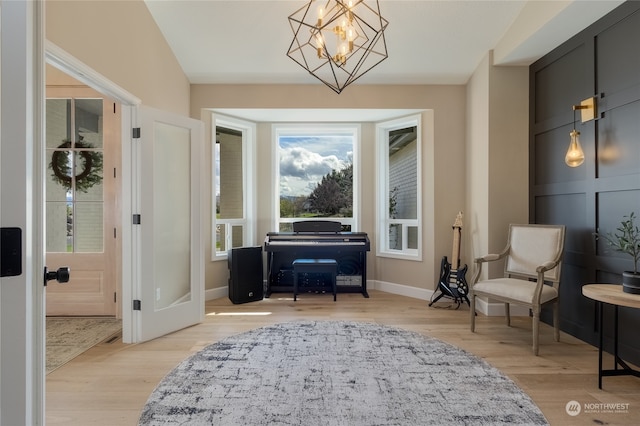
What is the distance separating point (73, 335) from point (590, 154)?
16.3ft

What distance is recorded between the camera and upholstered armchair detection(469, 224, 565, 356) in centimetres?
265

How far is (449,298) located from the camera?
4.07 metres

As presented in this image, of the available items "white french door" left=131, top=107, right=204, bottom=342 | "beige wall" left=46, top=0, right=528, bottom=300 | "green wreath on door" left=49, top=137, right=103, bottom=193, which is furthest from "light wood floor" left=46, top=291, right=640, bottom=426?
"green wreath on door" left=49, top=137, right=103, bottom=193

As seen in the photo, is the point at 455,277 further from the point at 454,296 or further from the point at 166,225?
the point at 166,225

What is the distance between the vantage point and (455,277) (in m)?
3.88

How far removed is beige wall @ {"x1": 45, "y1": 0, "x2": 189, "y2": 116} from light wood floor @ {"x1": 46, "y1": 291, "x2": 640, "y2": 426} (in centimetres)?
225

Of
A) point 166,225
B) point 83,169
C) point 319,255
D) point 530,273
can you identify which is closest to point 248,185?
point 319,255

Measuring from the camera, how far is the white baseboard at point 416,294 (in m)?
3.56

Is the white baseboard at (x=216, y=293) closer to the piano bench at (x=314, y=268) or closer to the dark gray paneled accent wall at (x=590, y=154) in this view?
the piano bench at (x=314, y=268)

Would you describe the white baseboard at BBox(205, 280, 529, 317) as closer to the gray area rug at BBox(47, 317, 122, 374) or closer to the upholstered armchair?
the upholstered armchair

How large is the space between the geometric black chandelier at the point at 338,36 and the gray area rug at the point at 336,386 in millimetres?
1963

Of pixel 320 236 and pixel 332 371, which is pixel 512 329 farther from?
pixel 320 236

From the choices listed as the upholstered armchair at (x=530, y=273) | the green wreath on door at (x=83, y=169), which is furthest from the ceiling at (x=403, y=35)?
the upholstered armchair at (x=530, y=273)

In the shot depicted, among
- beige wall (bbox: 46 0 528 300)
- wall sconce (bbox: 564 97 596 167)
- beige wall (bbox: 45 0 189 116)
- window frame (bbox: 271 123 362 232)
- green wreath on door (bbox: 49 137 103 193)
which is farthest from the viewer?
window frame (bbox: 271 123 362 232)
